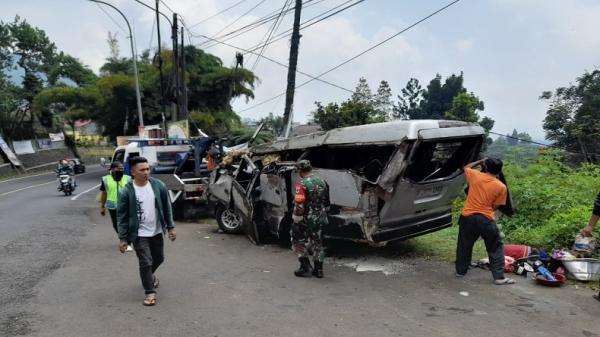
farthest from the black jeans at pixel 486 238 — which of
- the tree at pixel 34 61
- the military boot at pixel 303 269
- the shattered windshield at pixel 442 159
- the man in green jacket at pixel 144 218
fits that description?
the tree at pixel 34 61

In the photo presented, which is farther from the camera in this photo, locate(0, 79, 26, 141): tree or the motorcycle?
locate(0, 79, 26, 141): tree

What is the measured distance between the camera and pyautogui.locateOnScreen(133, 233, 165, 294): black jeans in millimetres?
4785

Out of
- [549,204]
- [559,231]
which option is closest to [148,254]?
[559,231]

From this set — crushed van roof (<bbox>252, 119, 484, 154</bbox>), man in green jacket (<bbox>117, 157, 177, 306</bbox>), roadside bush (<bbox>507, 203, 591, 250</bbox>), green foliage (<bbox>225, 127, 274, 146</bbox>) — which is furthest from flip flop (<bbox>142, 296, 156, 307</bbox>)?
green foliage (<bbox>225, 127, 274, 146</bbox>)

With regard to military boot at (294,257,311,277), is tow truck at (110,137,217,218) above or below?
above

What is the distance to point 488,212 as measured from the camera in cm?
554

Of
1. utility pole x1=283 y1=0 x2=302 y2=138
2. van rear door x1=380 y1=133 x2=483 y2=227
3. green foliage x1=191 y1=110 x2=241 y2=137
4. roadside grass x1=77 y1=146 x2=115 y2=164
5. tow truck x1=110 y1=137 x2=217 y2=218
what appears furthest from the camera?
roadside grass x1=77 y1=146 x2=115 y2=164

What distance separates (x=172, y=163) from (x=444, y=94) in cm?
2998

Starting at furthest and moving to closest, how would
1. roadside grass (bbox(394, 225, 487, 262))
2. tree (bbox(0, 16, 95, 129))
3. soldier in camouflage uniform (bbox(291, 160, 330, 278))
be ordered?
tree (bbox(0, 16, 95, 129)) → roadside grass (bbox(394, 225, 487, 262)) → soldier in camouflage uniform (bbox(291, 160, 330, 278))

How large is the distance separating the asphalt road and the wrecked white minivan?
0.59 metres

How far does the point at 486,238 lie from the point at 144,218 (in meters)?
3.92

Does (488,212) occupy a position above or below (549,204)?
above

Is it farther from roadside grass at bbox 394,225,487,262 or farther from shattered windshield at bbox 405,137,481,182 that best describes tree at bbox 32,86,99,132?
shattered windshield at bbox 405,137,481,182

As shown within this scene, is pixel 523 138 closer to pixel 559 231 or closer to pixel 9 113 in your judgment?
pixel 559 231
